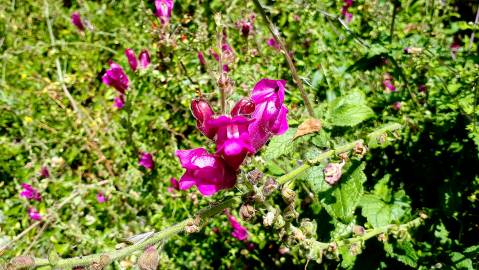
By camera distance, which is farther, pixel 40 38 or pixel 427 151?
pixel 40 38

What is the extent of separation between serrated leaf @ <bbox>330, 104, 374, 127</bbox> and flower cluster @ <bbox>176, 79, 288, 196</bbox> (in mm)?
404

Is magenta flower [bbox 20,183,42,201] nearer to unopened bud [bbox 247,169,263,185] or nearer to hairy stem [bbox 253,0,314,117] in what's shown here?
hairy stem [bbox 253,0,314,117]

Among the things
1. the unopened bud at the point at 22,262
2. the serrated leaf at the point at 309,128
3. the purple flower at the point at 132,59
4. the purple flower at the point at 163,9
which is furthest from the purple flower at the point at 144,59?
the unopened bud at the point at 22,262

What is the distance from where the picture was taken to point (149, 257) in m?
0.87

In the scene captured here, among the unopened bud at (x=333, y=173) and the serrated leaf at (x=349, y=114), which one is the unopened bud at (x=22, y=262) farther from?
the serrated leaf at (x=349, y=114)

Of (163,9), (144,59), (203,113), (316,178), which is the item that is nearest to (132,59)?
(144,59)

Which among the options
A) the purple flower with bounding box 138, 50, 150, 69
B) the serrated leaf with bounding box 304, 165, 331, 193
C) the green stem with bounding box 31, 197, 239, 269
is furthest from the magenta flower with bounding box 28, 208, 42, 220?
the serrated leaf with bounding box 304, 165, 331, 193

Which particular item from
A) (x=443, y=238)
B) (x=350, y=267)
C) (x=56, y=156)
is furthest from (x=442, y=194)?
(x=56, y=156)

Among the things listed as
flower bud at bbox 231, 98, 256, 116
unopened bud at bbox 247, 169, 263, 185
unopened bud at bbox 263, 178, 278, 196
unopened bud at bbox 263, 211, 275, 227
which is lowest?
unopened bud at bbox 263, 211, 275, 227

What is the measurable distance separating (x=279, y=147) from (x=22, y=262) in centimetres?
72

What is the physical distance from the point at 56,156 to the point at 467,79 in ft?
8.17

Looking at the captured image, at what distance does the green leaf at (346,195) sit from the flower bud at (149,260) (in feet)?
1.83

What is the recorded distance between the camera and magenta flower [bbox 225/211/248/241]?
2113 mm

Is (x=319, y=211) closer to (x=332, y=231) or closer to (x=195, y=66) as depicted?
(x=332, y=231)
